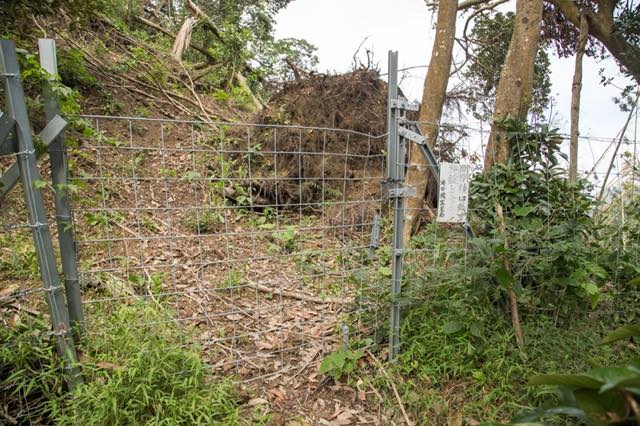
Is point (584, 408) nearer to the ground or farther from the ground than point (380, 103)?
nearer to the ground

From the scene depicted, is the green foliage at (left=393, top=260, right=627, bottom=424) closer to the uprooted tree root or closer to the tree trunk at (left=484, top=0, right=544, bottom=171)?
the tree trunk at (left=484, top=0, right=544, bottom=171)

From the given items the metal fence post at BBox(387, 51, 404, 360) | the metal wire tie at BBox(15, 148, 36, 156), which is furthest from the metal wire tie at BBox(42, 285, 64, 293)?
the metal fence post at BBox(387, 51, 404, 360)

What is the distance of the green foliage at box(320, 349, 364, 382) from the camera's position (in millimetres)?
2235

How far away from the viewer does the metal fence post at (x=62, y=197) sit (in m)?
1.64

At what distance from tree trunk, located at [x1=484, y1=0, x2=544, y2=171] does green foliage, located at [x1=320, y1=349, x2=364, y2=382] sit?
1614mm

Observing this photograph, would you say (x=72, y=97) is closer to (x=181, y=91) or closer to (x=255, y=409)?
(x=255, y=409)

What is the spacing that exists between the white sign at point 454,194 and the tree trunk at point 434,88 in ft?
4.92

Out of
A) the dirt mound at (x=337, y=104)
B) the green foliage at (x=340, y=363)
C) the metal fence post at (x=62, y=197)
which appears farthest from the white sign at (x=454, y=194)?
the dirt mound at (x=337, y=104)

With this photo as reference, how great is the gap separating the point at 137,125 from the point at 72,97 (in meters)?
3.54

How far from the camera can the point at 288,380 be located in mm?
2277

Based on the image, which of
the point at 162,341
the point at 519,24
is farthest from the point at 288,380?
the point at 519,24

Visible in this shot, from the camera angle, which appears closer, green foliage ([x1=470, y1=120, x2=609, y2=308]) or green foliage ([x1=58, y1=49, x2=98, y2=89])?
green foliage ([x1=470, y1=120, x2=609, y2=308])

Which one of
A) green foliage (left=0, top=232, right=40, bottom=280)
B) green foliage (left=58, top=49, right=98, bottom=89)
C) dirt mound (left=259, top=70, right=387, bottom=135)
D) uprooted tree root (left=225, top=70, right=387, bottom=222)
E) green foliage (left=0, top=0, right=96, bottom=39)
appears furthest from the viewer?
dirt mound (left=259, top=70, right=387, bottom=135)

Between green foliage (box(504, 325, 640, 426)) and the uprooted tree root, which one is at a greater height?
the uprooted tree root
